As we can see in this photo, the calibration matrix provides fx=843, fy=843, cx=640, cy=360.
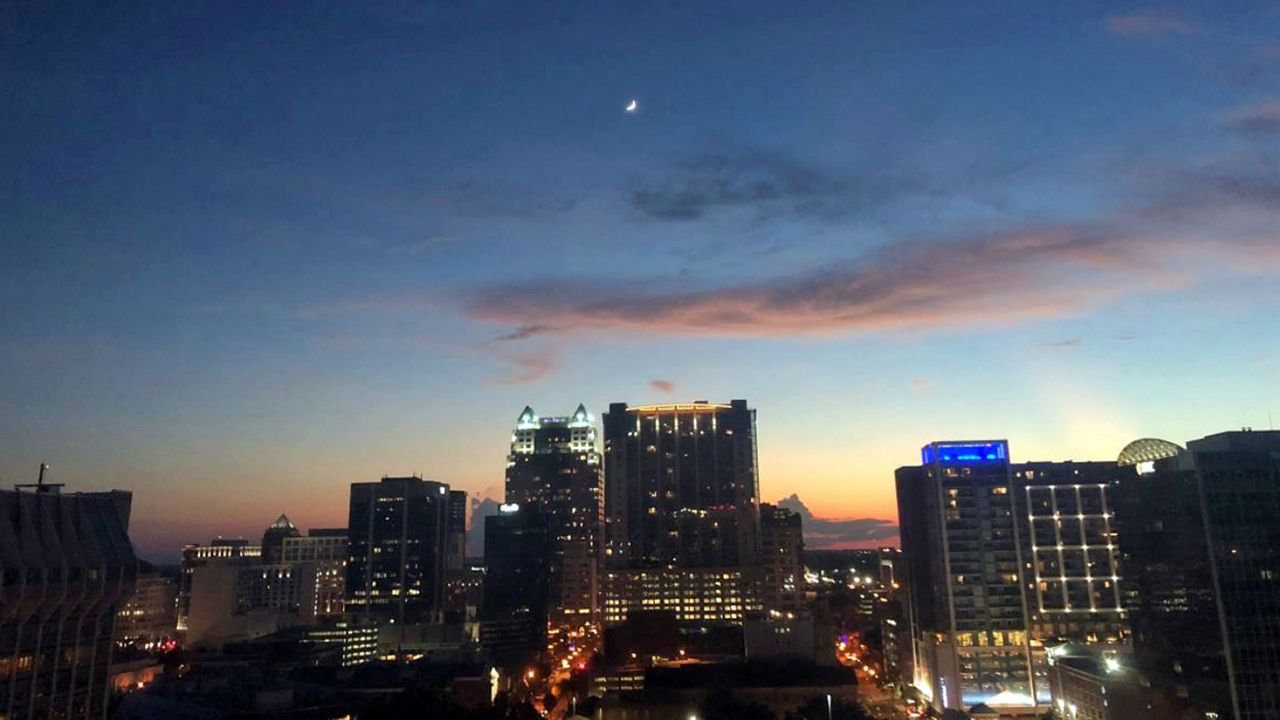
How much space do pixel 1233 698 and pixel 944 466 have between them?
55732 millimetres

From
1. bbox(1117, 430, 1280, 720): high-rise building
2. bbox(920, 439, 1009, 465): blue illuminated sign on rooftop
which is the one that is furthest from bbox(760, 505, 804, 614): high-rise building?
bbox(1117, 430, 1280, 720): high-rise building

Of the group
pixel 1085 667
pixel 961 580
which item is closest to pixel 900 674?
pixel 961 580

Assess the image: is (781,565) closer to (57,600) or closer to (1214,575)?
(1214,575)

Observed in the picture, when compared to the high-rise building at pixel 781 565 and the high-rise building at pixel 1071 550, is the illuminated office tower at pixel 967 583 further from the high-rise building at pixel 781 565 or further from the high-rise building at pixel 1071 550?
the high-rise building at pixel 781 565

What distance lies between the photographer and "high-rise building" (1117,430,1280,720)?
68.5m

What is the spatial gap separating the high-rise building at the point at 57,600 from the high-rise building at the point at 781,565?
134m

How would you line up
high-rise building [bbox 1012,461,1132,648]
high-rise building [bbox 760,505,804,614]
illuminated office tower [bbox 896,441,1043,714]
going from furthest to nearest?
1. high-rise building [bbox 760,505,804,614]
2. high-rise building [bbox 1012,461,1132,648]
3. illuminated office tower [bbox 896,441,1043,714]

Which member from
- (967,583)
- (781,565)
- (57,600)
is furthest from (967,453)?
(57,600)

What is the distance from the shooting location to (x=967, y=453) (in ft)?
404

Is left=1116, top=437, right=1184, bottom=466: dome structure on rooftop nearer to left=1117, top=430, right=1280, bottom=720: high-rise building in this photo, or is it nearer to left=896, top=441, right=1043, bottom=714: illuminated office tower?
left=896, top=441, right=1043, bottom=714: illuminated office tower

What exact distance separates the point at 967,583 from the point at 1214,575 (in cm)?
4855

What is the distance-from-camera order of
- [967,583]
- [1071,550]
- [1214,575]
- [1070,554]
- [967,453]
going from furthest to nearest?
[967,453], [1071,550], [1070,554], [967,583], [1214,575]

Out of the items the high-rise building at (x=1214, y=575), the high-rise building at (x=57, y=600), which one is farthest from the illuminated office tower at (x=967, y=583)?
the high-rise building at (x=57, y=600)

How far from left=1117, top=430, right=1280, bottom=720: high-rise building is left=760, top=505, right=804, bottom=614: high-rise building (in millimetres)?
104893
